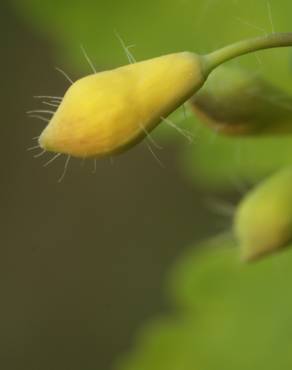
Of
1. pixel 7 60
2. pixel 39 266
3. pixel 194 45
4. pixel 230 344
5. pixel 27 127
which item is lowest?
pixel 230 344

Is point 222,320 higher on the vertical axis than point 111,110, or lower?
lower

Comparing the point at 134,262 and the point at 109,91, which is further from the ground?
the point at 109,91

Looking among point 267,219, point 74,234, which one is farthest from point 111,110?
point 74,234

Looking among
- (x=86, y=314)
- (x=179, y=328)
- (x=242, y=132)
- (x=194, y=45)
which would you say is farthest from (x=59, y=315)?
(x=242, y=132)

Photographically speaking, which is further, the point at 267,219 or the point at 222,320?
the point at 222,320

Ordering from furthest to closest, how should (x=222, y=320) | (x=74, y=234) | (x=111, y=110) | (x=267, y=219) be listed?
(x=74, y=234)
(x=222, y=320)
(x=267, y=219)
(x=111, y=110)

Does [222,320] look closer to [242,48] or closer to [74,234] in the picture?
[242,48]

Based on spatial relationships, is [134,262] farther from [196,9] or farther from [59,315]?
[196,9]
